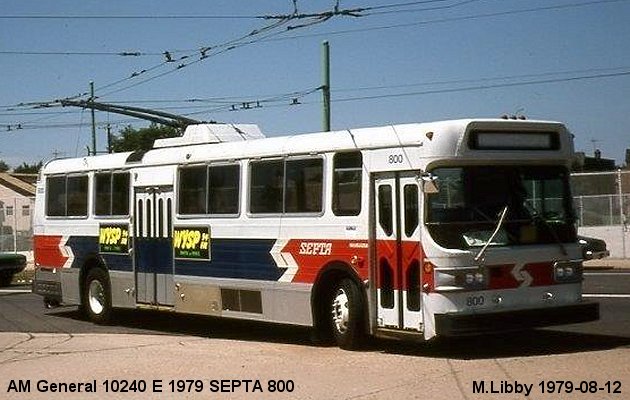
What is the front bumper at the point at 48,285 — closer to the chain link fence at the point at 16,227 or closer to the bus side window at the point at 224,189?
the bus side window at the point at 224,189

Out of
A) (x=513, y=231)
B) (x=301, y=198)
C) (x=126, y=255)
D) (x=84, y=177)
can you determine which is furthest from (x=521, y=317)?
(x=84, y=177)

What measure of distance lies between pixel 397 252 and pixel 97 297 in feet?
26.4

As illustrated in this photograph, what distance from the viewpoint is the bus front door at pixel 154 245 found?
56.8 ft

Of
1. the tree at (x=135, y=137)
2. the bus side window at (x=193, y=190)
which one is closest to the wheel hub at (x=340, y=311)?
the bus side window at (x=193, y=190)

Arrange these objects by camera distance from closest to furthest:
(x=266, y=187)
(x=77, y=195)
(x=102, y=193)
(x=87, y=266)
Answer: (x=266, y=187)
(x=102, y=193)
(x=87, y=266)
(x=77, y=195)

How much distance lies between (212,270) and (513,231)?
17.2ft

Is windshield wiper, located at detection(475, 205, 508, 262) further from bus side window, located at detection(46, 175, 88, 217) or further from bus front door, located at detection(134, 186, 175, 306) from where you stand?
bus side window, located at detection(46, 175, 88, 217)

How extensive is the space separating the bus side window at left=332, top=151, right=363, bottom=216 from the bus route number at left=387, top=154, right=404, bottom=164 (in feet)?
1.96

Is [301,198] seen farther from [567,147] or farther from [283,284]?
[567,147]

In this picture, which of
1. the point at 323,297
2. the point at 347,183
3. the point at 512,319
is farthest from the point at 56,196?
the point at 512,319

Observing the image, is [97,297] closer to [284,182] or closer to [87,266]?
[87,266]

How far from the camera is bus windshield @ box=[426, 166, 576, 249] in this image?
12516 mm

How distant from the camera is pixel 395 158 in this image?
13.1m

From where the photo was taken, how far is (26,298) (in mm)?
26953
